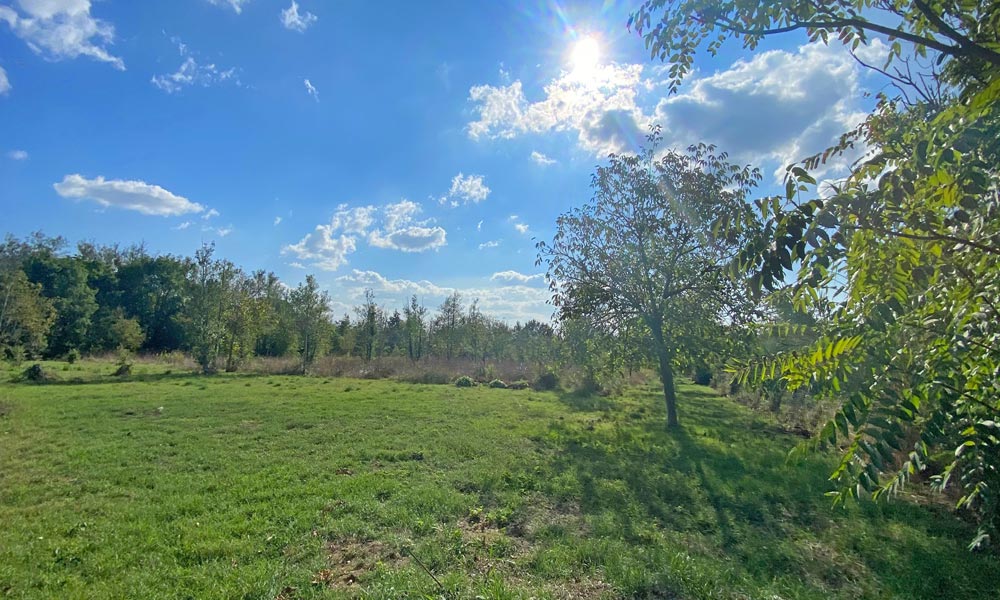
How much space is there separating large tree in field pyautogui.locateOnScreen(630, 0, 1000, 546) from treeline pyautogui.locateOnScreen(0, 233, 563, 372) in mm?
17871

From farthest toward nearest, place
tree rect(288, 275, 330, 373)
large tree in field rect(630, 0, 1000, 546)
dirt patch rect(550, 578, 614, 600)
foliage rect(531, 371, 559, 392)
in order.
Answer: tree rect(288, 275, 330, 373) < foliage rect(531, 371, 559, 392) < dirt patch rect(550, 578, 614, 600) < large tree in field rect(630, 0, 1000, 546)

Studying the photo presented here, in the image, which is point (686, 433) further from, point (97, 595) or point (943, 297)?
point (97, 595)

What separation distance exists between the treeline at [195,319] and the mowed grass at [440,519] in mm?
Result: 11493

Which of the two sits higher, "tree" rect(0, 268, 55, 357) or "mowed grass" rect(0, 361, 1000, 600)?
"tree" rect(0, 268, 55, 357)

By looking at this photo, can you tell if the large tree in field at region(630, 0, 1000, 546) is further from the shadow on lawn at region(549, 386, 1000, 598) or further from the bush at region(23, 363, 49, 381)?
the bush at region(23, 363, 49, 381)

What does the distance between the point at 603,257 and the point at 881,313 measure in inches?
438

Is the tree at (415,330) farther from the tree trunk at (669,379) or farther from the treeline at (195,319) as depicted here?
the tree trunk at (669,379)

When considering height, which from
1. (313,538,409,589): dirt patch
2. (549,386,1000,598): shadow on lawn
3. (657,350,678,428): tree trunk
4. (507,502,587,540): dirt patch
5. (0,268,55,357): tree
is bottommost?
(313,538,409,589): dirt patch

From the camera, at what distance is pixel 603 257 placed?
1278cm

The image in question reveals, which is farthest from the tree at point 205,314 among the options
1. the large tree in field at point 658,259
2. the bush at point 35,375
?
the large tree in field at point 658,259

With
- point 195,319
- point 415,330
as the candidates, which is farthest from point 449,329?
point 195,319

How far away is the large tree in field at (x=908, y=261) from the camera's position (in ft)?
5.00

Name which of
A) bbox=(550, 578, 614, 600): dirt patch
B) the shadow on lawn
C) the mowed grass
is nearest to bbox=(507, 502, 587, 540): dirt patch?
the mowed grass

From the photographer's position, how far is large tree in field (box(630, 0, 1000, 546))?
152cm
